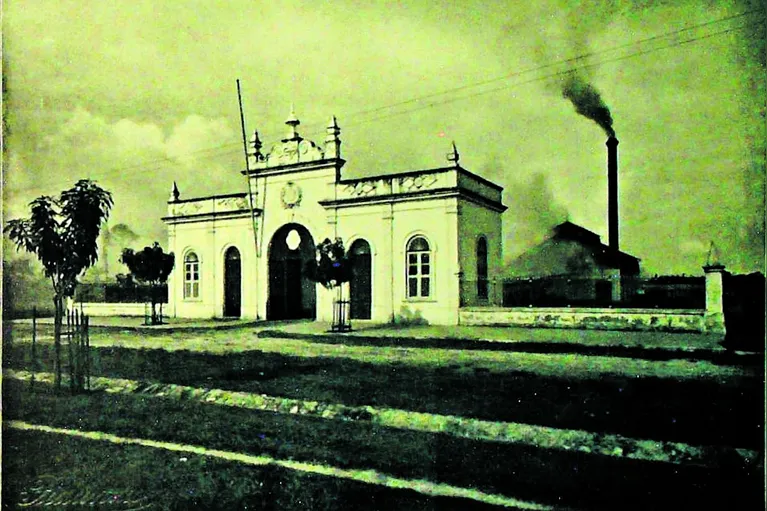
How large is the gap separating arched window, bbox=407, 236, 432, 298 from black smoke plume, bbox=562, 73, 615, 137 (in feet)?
12.5

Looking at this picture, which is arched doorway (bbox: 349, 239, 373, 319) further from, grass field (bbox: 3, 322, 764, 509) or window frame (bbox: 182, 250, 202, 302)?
grass field (bbox: 3, 322, 764, 509)

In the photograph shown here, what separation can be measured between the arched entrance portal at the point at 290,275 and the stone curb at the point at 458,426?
5160mm

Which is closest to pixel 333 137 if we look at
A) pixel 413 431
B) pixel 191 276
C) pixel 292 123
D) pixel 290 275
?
pixel 292 123

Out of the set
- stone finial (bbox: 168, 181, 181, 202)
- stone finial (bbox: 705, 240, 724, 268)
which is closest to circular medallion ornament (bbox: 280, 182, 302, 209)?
stone finial (bbox: 168, 181, 181, 202)

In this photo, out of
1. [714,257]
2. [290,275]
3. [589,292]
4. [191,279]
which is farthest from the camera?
[290,275]

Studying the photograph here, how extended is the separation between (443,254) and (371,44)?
3.94 meters

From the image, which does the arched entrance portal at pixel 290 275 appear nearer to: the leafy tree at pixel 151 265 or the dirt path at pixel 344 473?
the leafy tree at pixel 151 265

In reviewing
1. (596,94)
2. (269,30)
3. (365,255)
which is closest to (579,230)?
(596,94)

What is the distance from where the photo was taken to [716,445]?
2.54 metres

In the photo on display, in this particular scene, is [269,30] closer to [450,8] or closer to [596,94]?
[450,8]

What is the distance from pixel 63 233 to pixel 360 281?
4.32 metres

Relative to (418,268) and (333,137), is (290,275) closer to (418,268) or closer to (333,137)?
(418,268)

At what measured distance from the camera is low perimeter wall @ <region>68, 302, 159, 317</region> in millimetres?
5441

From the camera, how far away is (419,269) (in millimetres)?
7551
